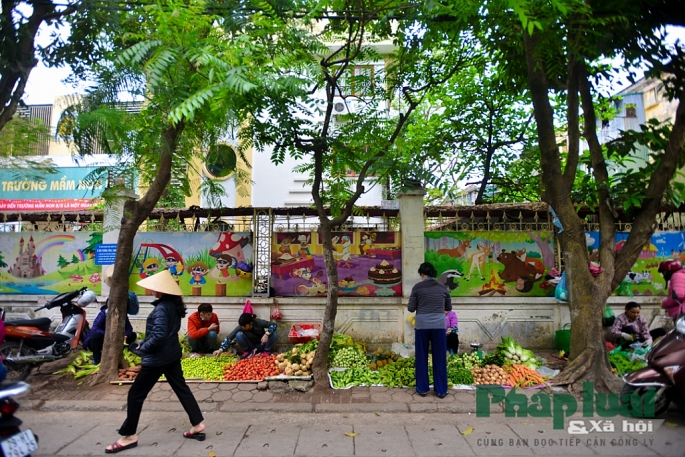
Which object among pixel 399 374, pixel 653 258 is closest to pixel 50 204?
pixel 399 374

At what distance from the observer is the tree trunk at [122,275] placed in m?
5.97

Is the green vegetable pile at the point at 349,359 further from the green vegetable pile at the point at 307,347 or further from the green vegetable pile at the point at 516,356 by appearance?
the green vegetable pile at the point at 516,356

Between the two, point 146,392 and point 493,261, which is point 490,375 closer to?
point 493,261

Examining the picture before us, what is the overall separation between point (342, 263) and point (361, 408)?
3.27 m

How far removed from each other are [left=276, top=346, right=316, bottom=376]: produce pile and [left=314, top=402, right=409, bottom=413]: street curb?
32.0 inches

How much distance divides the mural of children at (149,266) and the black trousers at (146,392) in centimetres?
444

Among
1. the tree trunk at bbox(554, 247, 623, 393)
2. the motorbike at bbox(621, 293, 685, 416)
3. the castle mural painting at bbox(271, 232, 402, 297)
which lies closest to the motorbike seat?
the castle mural painting at bbox(271, 232, 402, 297)

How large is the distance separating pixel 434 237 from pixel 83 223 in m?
7.15

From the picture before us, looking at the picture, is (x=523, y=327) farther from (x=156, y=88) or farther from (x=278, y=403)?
(x=156, y=88)

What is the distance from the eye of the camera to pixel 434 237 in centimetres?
816

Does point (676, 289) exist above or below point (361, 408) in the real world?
above

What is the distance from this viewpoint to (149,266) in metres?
8.19

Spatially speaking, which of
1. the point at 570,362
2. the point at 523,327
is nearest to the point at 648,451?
the point at 570,362

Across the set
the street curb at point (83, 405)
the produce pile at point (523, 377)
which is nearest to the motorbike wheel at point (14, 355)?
the street curb at point (83, 405)
